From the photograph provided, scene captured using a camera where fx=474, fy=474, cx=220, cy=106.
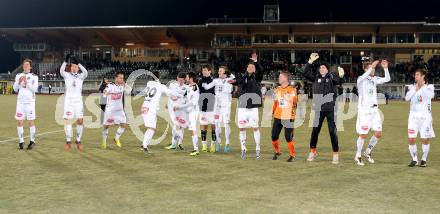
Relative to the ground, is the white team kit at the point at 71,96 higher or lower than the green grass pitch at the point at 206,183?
higher

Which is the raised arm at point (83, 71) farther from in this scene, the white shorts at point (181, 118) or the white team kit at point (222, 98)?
Answer: the white team kit at point (222, 98)

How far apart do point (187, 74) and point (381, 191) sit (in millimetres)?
6038

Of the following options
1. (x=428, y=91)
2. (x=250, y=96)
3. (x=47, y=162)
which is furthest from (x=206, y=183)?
(x=428, y=91)

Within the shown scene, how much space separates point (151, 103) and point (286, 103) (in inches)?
145

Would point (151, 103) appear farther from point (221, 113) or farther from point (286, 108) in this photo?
point (286, 108)

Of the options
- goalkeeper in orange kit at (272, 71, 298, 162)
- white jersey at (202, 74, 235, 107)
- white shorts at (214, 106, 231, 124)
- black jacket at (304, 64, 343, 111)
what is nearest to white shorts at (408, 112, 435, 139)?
black jacket at (304, 64, 343, 111)

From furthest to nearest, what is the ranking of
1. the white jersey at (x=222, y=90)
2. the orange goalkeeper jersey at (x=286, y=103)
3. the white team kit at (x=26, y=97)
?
1. the white team kit at (x=26, y=97)
2. the white jersey at (x=222, y=90)
3. the orange goalkeeper jersey at (x=286, y=103)

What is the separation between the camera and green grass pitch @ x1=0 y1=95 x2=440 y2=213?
22.2 ft

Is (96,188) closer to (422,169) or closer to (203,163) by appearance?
(203,163)

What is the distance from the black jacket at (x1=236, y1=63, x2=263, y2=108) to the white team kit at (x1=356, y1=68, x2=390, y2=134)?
2.31 meters

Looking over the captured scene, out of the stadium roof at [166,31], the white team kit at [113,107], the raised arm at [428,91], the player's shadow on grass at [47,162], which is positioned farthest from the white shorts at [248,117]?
the stadium roof at [166,31]

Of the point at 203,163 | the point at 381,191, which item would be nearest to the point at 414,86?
the point at 381,191

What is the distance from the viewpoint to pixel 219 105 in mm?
12484

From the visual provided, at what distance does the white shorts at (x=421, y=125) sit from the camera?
33.5 ft
